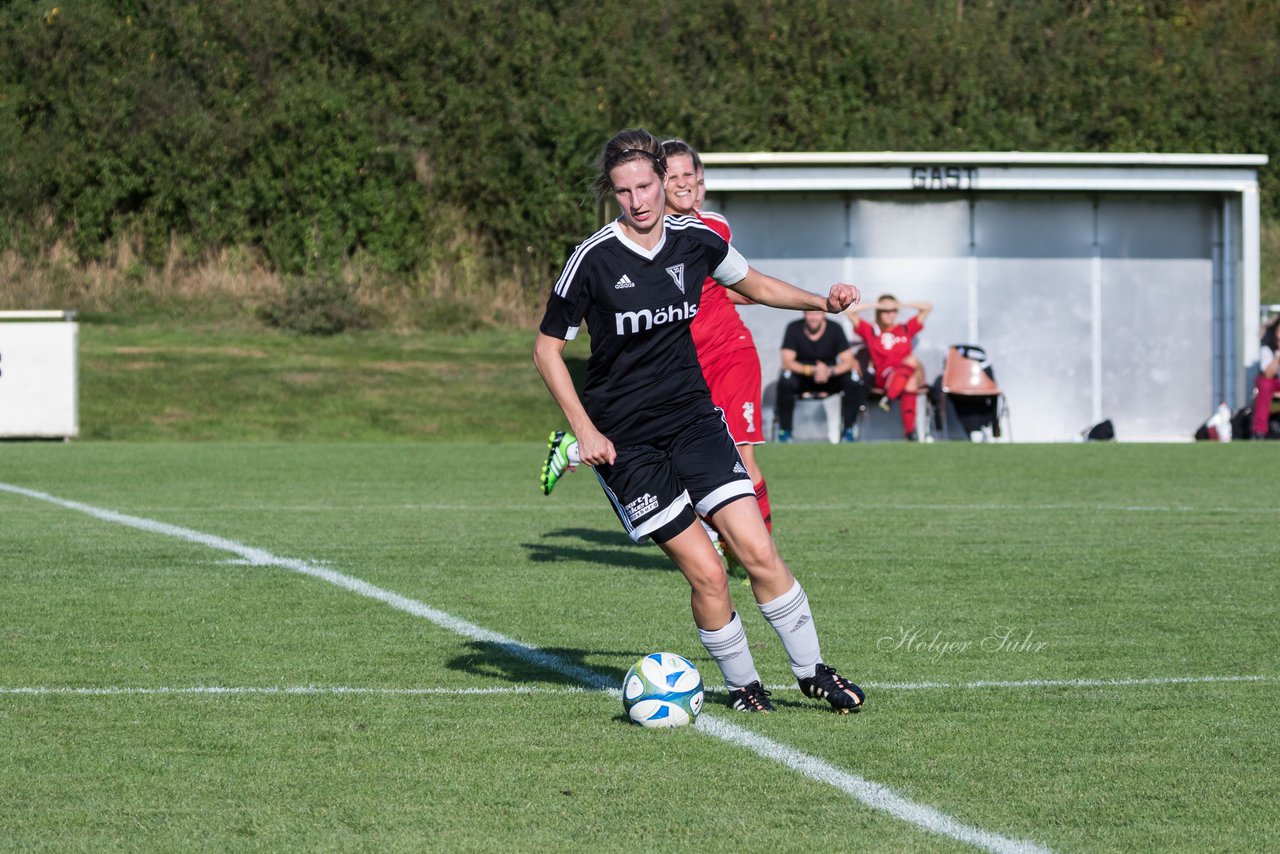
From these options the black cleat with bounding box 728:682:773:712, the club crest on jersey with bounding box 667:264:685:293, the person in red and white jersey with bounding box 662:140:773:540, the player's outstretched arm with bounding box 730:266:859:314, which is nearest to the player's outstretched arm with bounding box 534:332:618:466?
the club crest on jersey with bounding box 667:264:685:293

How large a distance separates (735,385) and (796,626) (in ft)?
10.2

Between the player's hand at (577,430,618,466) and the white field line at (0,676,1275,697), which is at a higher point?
the player's hand at (577,430,618,466)

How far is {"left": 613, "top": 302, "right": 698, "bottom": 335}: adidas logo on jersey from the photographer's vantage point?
16.7 ft

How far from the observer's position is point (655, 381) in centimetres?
518

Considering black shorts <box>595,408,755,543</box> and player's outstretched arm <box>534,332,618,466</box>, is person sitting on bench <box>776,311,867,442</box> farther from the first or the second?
player's outstretched arm <box>534,332,618,466</box>

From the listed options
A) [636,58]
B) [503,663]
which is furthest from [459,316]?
[503,663]

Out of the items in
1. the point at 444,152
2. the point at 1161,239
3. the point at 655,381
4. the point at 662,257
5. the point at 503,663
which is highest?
the point at 444,152

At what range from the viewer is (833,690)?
5070 mm

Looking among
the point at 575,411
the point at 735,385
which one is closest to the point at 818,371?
Answer: the point at 735,385

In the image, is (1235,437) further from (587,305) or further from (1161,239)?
(587,305)

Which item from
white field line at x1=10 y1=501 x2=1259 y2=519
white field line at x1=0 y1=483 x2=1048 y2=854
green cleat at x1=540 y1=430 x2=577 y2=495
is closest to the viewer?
white field line at x1=0 y1=483 x2=1048 y2=854

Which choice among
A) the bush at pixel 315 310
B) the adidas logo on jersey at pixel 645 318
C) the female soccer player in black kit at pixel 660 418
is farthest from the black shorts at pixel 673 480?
the bush at pixel 315 310

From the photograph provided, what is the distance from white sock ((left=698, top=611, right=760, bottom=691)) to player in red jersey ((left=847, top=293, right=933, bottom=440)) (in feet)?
49.9

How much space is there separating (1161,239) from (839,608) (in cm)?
1594
